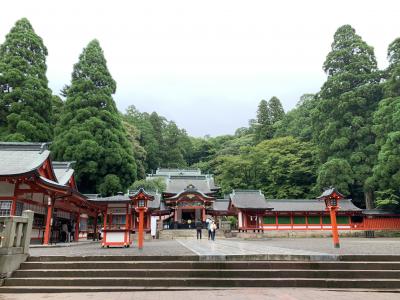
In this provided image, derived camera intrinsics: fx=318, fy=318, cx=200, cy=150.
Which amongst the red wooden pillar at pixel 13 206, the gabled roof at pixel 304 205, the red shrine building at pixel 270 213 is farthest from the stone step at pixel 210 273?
the gabled roof at pixel 304 205

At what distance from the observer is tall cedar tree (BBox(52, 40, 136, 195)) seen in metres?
30.6

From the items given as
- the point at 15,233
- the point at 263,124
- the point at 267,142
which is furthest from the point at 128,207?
the point at 263,124

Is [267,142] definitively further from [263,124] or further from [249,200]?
[249,200]

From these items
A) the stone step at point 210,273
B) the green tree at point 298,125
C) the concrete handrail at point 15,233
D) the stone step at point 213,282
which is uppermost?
the green tree at point 298,125

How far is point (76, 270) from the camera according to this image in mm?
8602

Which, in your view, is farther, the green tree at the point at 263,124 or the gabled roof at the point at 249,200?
→ the green tree at the point at 263,124

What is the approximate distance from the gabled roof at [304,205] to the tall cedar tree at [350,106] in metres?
2.75

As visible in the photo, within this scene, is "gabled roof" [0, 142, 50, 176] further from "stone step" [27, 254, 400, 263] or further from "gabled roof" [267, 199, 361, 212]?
"gabled roof" [267, 199, 361, 212]

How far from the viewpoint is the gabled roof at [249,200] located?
3231cm

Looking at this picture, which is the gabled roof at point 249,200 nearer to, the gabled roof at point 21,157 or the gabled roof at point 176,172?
the gabled roof at point 176,172

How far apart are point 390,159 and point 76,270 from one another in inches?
1147

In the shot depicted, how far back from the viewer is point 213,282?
8.00m

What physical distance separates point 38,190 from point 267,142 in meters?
35.9

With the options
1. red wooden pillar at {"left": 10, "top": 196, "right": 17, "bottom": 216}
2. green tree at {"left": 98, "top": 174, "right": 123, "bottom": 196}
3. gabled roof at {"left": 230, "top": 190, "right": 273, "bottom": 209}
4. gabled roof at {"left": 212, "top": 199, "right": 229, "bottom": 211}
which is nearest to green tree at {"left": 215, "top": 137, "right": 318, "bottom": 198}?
gabled roof at {"left": 212, "top": 199, "right": 229, "bottom": 211}
